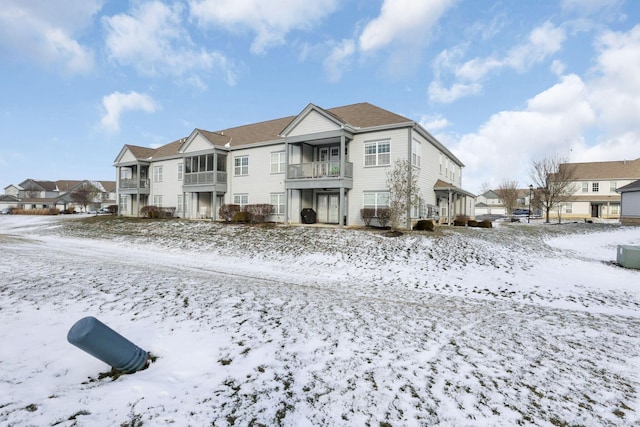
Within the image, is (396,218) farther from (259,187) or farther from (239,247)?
(259,187)

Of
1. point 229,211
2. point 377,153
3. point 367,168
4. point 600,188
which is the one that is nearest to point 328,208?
point 367,168

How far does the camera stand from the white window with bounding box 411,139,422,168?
837 inches

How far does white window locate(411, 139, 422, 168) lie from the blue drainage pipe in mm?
19869

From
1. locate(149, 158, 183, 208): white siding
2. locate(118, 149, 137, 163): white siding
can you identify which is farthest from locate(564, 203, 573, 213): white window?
locate(118, 149, 137, 163): white siding

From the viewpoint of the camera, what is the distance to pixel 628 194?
32438 millimetres

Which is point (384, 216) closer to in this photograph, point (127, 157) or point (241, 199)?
point (241, 199)

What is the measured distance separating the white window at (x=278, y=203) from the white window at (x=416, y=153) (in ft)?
34.7

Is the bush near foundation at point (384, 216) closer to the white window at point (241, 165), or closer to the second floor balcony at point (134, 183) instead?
the white window at point (241, 165)

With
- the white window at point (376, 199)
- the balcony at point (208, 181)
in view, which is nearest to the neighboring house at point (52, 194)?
the balcony at point (208, 181)

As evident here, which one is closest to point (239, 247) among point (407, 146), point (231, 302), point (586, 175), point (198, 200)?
point (231, 302)

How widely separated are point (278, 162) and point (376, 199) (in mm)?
9157

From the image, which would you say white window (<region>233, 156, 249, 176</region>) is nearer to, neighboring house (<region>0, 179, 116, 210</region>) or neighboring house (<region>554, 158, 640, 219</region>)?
neighboring house (<region>554, 158, 640, 219</region>)

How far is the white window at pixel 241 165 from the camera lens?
2836cm

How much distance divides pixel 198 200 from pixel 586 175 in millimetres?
62233
